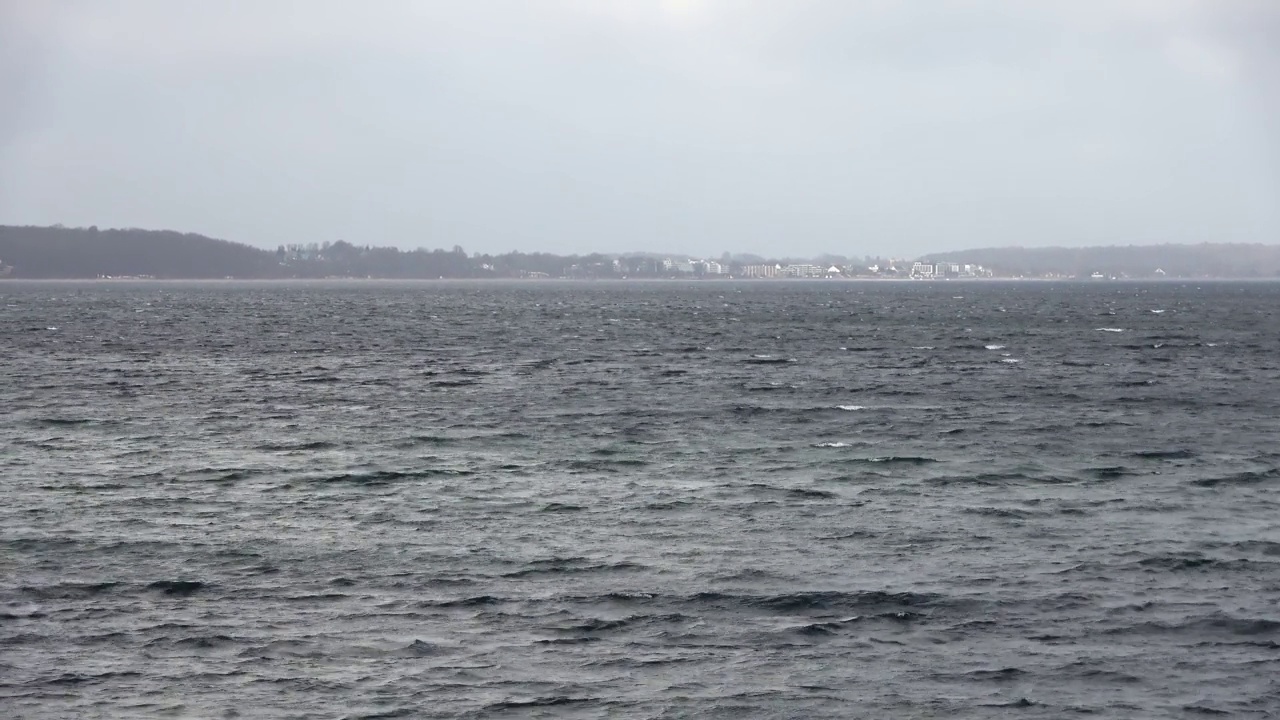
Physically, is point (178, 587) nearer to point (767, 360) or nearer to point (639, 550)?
point (639, 550)

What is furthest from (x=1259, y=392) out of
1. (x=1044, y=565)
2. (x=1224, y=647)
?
(x=1224, y=647)

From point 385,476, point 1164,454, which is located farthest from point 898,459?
point 385,476

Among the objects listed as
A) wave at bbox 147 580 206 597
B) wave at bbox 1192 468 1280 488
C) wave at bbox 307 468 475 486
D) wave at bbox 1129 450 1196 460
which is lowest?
wave at bbox 1129 450 1196 460

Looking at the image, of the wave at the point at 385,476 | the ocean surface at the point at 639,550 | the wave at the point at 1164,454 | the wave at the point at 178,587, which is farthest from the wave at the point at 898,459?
the wave at the point at 178,587

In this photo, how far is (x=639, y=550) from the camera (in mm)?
23922

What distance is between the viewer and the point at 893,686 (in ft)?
55.2

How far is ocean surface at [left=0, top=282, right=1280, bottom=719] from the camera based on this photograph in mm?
16797

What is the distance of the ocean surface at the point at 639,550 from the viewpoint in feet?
55.1

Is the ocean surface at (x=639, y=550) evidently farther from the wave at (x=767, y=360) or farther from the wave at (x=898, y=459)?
the wave at (x=767, y=360)

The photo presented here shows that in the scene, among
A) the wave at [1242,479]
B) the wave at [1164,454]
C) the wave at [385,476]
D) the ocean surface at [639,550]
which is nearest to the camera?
the ocean surface at [639,550]

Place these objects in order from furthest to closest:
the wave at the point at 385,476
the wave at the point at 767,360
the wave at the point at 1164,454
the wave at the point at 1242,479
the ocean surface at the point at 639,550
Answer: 1. the wave at the point at 767,360
2. the wave at the point at 1164,454
3. the wave at the point at 385,476
4. the wave at the point at 1242,479
5. the ocean surface at the point at 639,550

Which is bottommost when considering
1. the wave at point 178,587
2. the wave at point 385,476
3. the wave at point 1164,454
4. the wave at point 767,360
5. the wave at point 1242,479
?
the wave at point 767,360

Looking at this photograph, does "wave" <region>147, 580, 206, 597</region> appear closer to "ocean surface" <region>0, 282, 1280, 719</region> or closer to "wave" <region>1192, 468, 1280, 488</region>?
"ocean surface" <region>0, 282, 1280, 719</region>

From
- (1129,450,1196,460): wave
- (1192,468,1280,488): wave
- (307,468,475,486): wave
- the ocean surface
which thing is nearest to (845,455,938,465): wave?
the ocean surface
